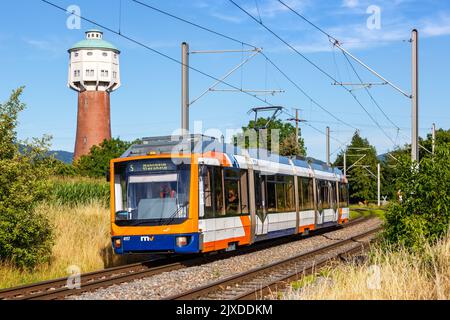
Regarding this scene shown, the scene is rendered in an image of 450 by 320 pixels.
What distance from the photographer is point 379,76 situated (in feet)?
72.4

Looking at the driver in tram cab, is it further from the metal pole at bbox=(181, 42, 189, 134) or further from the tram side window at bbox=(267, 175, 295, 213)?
the metal pole at bbox=(181, 42, 189, 134)

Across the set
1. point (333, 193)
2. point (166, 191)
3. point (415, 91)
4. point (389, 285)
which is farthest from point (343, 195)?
point (389, 285)

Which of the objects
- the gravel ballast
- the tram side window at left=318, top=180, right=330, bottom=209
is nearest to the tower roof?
the tram side window at left=318, top=180, right=330, bottom=209

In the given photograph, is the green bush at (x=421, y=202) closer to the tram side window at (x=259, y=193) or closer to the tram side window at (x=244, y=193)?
the tram side window at (x=244, y=193)

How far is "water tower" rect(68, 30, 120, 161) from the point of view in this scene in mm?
88938

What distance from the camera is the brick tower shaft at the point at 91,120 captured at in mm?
88750

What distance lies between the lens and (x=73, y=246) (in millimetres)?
17828

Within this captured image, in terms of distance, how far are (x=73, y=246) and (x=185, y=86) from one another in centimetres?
634

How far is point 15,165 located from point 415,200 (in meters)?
8.12

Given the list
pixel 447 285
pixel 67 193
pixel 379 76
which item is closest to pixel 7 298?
pixel 447 285

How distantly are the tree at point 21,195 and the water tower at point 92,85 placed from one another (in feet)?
244

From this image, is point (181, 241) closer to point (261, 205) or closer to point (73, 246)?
point (73, 246)

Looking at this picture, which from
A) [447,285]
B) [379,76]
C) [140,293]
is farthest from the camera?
[379,76]
